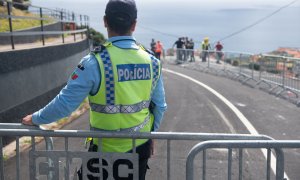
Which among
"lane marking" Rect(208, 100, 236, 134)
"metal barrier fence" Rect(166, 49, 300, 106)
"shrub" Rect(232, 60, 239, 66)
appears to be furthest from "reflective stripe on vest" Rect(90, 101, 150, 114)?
"shrub" Rect(232, 60, 239, 66)

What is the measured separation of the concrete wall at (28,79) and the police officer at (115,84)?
169 inches

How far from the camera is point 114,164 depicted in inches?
142

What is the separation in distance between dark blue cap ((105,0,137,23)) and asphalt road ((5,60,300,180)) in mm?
3447

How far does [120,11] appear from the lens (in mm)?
3379

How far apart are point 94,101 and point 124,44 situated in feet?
1.64

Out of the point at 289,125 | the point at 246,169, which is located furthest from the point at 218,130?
the point at 246,169

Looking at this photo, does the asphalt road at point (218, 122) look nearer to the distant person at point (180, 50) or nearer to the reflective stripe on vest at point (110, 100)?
the reflective stripe on vest at point (110, 100)

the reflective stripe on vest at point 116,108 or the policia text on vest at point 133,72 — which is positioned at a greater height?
the policia text on vest at point 133,72

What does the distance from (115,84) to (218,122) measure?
715 cm

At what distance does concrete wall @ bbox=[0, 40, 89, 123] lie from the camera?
771cm

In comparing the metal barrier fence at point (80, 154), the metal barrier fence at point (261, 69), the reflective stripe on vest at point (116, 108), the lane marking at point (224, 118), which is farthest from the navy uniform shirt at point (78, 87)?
the metal barrier fence at point (261, 69)

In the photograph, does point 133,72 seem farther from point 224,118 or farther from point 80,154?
point 224,118

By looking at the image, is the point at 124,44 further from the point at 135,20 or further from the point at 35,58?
the point at 35,58

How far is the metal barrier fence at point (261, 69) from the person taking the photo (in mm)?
14562
